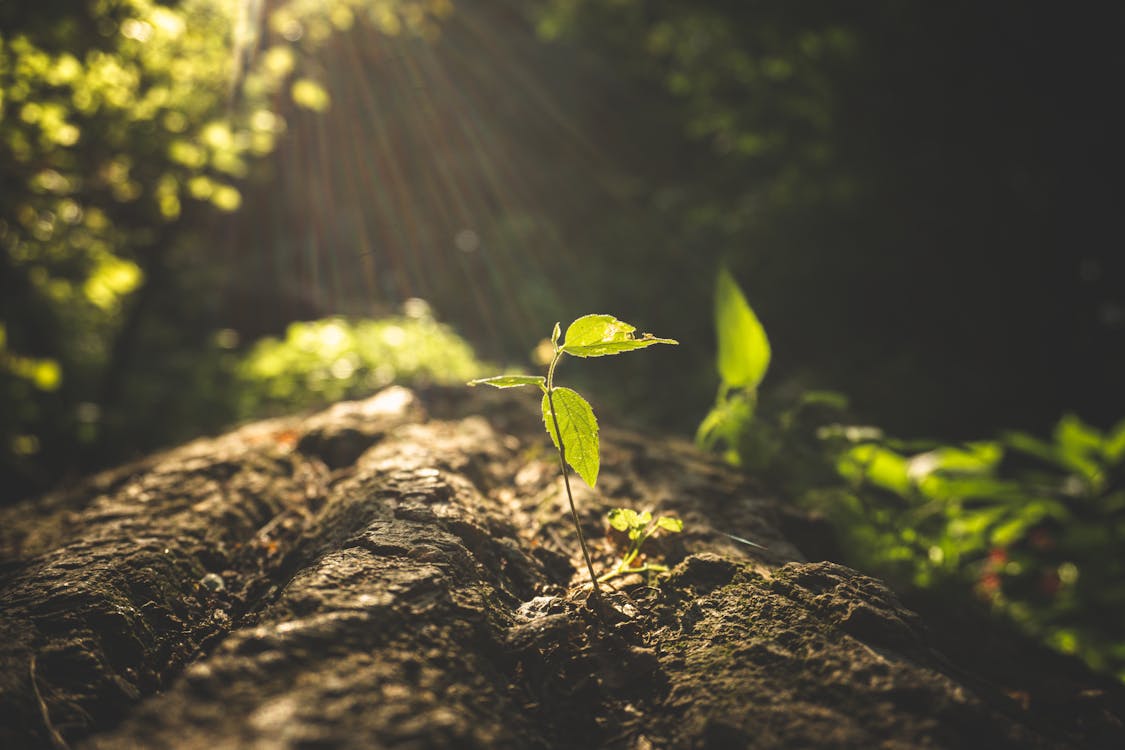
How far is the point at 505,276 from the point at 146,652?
8608mm

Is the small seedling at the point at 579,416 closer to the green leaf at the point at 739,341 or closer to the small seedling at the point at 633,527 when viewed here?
the small seedling at the point at 633,527

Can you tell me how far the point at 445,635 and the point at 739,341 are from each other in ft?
4.97

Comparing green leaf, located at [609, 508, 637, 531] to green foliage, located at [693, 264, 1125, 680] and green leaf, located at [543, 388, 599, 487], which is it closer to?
green leaf, located at [543, 388, 599, 487]

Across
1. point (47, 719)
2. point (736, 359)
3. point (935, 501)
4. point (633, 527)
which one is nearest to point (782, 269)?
point (935, 501)

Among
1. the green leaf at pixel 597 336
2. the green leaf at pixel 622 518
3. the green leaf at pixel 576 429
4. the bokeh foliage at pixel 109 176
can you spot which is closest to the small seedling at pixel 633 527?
the green leaf at pixel 622 518

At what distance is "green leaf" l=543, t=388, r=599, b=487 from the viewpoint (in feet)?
3.90

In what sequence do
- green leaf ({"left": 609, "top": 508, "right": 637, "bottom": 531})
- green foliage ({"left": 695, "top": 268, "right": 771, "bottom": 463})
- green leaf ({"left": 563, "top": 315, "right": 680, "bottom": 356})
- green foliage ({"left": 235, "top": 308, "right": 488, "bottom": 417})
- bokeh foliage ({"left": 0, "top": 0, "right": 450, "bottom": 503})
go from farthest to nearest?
1. green foliage ({"left": 235, "top": 308, "right": 488, "bottom": 417})
2. bokeh foliage ({"left": 0, "top": 0, "right": 450, "bottom": 503})
3. green foliage ({"left": 695, "top": 268, "right": 771, "bottom": 463})
4. green leaf ({"left": 609, "top": 508, "right": 637, "bottom": 531})
5. green leaf ({"left": 563, "top": 315, "right": 680, "bottom": 356})

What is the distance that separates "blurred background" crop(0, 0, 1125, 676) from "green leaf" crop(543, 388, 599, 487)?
111 cm

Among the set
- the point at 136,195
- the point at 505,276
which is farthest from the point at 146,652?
the point at 505,276

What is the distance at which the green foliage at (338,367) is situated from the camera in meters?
4.19

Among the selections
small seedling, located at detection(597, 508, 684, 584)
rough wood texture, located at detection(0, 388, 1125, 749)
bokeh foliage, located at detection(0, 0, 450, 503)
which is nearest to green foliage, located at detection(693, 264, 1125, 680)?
rough wood texture, located at detection(0, 388, 1125, 749)

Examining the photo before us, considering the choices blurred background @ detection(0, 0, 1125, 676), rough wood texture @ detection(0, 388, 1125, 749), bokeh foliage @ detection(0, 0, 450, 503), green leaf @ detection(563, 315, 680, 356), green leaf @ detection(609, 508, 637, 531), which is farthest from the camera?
bokeh foliage @ detection(0, 0, 450, 503)

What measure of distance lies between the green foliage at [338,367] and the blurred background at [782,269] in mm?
39

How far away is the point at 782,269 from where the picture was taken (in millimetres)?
6230
